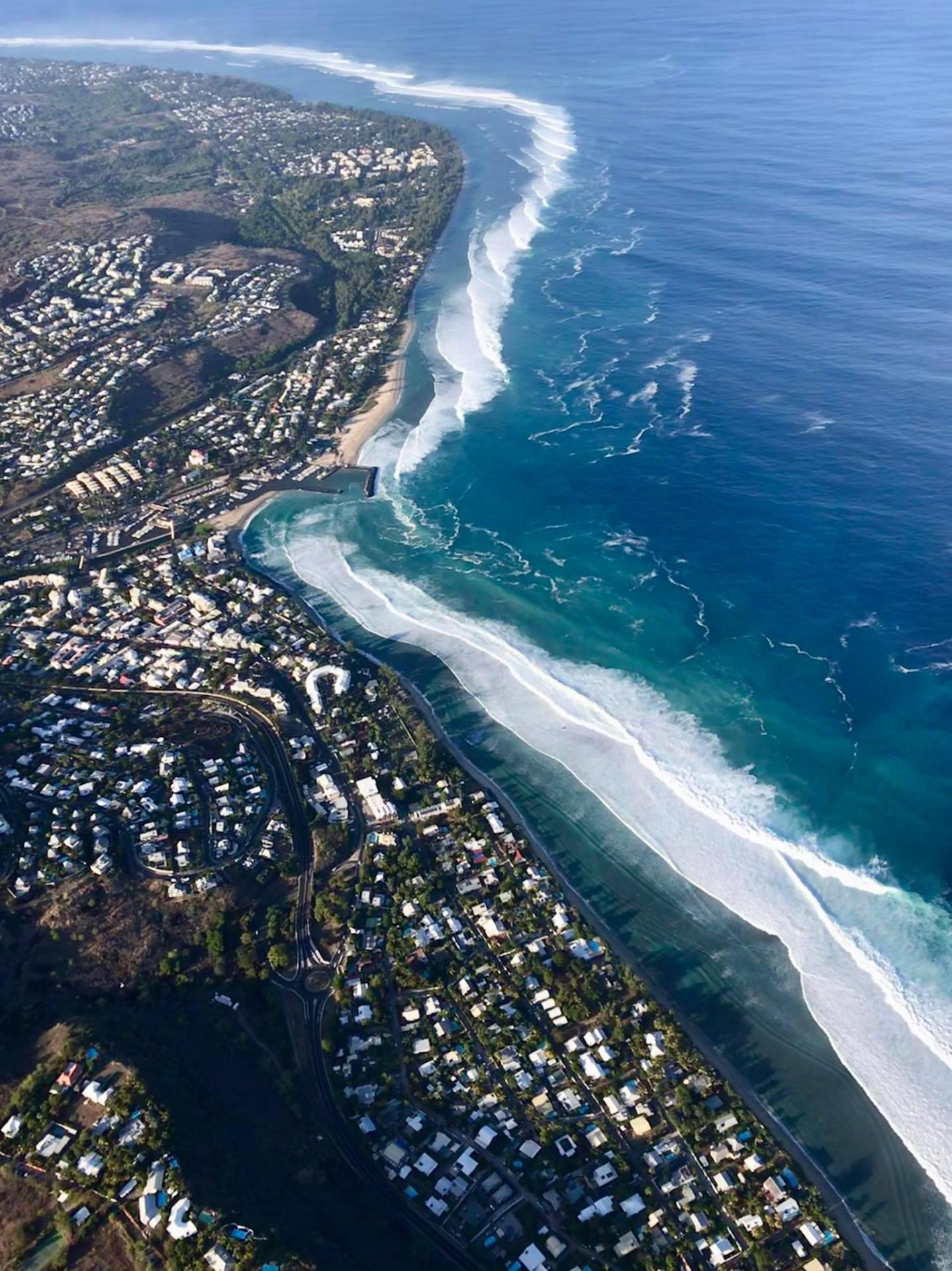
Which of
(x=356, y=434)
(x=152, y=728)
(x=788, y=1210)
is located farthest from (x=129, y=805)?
(x=356, y=434)

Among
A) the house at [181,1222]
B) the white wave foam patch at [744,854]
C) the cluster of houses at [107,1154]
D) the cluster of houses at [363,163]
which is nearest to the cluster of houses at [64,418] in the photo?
the white wave foam patch at [744,854]

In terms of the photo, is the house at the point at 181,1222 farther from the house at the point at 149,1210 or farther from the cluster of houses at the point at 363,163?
the cluster of houses at the point at 363,163

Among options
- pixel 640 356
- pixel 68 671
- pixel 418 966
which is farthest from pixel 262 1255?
pixel 640 356

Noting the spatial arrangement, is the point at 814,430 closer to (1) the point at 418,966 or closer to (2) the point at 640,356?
(2) the point at 640,356

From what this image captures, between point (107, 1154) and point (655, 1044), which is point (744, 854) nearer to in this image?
point (655, 1044)

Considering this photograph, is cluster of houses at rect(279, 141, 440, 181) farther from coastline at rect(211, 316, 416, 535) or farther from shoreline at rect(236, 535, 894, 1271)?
shoreline at rect(236, 535, 894, 1271)

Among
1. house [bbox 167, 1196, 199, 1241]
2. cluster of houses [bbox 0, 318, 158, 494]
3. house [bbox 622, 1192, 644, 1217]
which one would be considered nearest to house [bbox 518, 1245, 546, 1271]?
house [bbox 622, 1192, 644, 1217]
